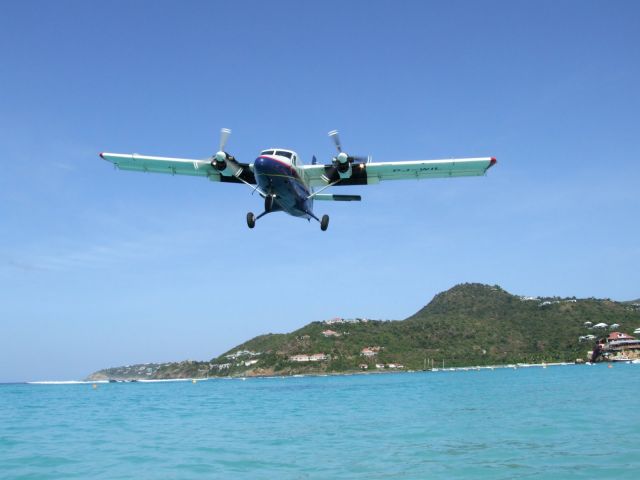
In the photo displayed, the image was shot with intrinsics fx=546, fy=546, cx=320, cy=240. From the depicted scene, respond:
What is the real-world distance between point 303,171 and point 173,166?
6.88 metres

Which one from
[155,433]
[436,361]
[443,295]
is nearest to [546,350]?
[436,361]

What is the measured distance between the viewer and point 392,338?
156 metres

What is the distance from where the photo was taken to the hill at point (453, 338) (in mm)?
134275

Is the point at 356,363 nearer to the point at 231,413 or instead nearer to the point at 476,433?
the point at 231,413

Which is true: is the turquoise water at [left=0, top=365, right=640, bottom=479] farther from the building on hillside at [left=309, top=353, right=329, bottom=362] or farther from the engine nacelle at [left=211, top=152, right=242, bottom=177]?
the building on hillside at [left=309, top=353, right=329, bottom=362]

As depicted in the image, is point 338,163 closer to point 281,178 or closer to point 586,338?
point 281,178

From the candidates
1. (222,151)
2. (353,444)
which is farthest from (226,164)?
(353,444)

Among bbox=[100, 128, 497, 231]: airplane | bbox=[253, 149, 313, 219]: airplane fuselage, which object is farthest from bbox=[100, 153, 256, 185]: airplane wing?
bbox=[253, 149, 313, 219]: airplane fuselage

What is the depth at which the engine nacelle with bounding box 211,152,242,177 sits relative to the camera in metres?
25.7

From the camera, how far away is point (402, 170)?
2628cm

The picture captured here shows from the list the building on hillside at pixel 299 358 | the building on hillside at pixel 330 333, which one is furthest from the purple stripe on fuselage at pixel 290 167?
the building on hillside at pixel 330 333

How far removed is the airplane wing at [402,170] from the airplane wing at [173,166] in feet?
11.0

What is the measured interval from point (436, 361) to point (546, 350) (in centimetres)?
2591

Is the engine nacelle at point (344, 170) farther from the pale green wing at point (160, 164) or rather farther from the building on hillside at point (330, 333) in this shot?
the building on hillside at point (330, 333)
